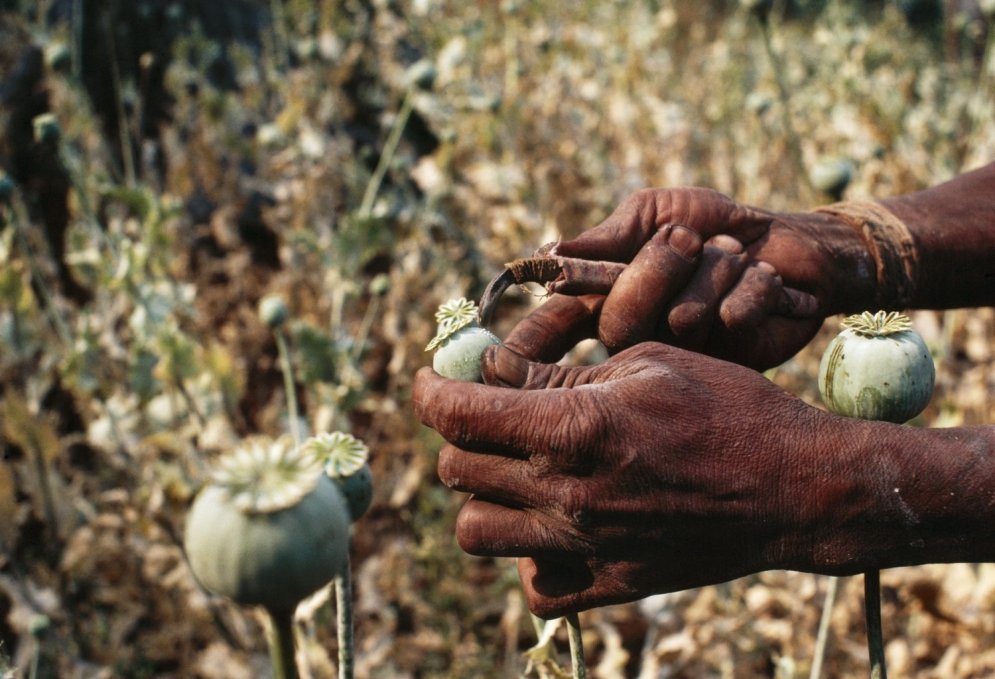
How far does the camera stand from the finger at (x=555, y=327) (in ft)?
4.35

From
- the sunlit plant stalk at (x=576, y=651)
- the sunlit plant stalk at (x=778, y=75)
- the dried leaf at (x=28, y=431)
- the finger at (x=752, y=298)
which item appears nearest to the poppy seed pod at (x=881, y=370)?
the finger at (x=752, y=298)

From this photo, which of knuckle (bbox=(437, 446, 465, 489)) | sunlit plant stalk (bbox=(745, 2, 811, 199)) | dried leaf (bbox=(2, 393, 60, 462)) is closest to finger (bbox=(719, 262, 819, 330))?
knuckle (bbox=(437, 446, 465, 489))

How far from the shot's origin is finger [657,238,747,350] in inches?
55.9

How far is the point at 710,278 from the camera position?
148 cm

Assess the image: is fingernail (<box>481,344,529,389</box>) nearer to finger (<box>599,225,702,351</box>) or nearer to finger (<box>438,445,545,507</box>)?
finger (<box>438,445,545,507</box>)

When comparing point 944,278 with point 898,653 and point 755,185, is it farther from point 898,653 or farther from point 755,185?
point 755,185

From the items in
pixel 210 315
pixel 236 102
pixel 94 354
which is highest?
pixel 236 102

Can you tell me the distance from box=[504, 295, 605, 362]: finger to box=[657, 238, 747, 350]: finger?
12 cm

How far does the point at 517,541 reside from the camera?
3.67 feet

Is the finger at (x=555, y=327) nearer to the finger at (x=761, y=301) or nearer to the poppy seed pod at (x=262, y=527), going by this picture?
the finger at (x=761, y=301)

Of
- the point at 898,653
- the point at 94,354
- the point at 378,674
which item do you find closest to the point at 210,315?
the point at 94,354

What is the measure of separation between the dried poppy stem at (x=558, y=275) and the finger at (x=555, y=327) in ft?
0.15

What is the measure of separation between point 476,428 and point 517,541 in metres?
0.17

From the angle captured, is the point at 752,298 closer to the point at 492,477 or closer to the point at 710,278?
the point at 710,278
